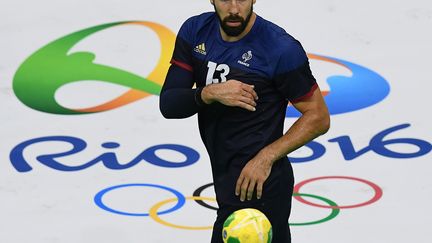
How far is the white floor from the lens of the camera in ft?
33.7

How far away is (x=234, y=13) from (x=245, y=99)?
550 millimetres

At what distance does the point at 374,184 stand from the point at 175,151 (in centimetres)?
200

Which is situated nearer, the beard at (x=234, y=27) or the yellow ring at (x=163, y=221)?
the beard at (x=234, y=27)

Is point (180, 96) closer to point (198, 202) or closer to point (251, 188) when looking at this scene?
point (251, 188)

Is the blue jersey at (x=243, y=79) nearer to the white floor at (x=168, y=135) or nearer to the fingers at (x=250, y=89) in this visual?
the fingers at (x=250, y=89)

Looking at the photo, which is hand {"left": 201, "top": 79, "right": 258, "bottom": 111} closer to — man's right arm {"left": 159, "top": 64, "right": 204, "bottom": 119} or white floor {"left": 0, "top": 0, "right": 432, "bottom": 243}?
man's right arm {"left": 159, "top": 64, "right": 204, "bottom": 119}

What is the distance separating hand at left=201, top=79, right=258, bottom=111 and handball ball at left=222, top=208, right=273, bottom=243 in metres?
0.66

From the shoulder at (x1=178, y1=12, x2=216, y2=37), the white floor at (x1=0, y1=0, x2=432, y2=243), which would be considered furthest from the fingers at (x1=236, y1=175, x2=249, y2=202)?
the white floor at (x1=0, y1=0, x2=432, y2=243)

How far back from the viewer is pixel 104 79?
1325 centimetres

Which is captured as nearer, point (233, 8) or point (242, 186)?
point (233, 8)

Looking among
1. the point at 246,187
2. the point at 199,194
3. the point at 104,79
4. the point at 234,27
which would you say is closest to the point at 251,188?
the point at 246,187

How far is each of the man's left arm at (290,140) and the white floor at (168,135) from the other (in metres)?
2.58

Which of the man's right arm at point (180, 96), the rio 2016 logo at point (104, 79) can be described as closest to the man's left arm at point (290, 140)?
the man's right arm at point (180, 96)

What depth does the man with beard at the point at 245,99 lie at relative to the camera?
7.40 m
